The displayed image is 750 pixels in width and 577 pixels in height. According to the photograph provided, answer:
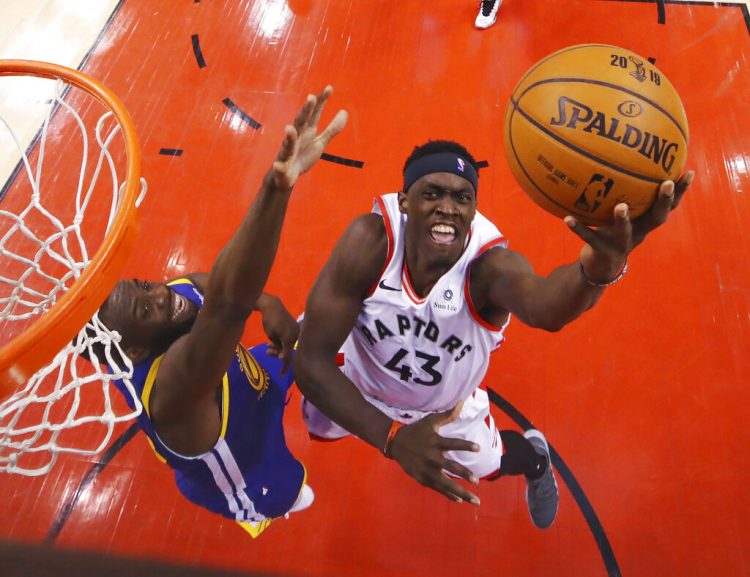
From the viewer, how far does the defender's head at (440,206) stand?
2.05 metres

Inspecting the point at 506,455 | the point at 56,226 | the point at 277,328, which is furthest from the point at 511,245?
the point at 56,226

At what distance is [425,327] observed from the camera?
6.95ft

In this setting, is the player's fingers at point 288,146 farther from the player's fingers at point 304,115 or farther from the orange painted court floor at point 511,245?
the orange painted court floor at point 511,245

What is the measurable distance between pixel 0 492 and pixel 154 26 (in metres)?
4.00

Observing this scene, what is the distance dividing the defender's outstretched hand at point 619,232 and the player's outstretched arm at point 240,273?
711mm

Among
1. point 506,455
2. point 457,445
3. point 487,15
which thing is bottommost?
point 506,455

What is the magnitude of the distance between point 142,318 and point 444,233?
108cm

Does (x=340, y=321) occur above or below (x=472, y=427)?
above

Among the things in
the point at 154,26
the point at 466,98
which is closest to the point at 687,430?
the point at 466,98

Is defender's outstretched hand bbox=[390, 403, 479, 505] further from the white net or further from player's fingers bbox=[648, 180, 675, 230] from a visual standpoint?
the white net

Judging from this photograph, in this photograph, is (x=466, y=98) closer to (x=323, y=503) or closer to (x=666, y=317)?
(x=666, y=317)

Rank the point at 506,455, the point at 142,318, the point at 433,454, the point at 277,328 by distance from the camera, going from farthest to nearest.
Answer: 1. the point at 506,455
2. the point at 277,328
3. the point at 142,318
4. the point at 433,454

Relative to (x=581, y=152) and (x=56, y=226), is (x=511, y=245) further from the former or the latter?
(x=56, y=226)

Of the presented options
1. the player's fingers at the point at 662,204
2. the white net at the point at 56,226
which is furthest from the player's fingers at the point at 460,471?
the white net at the point at 56,226
